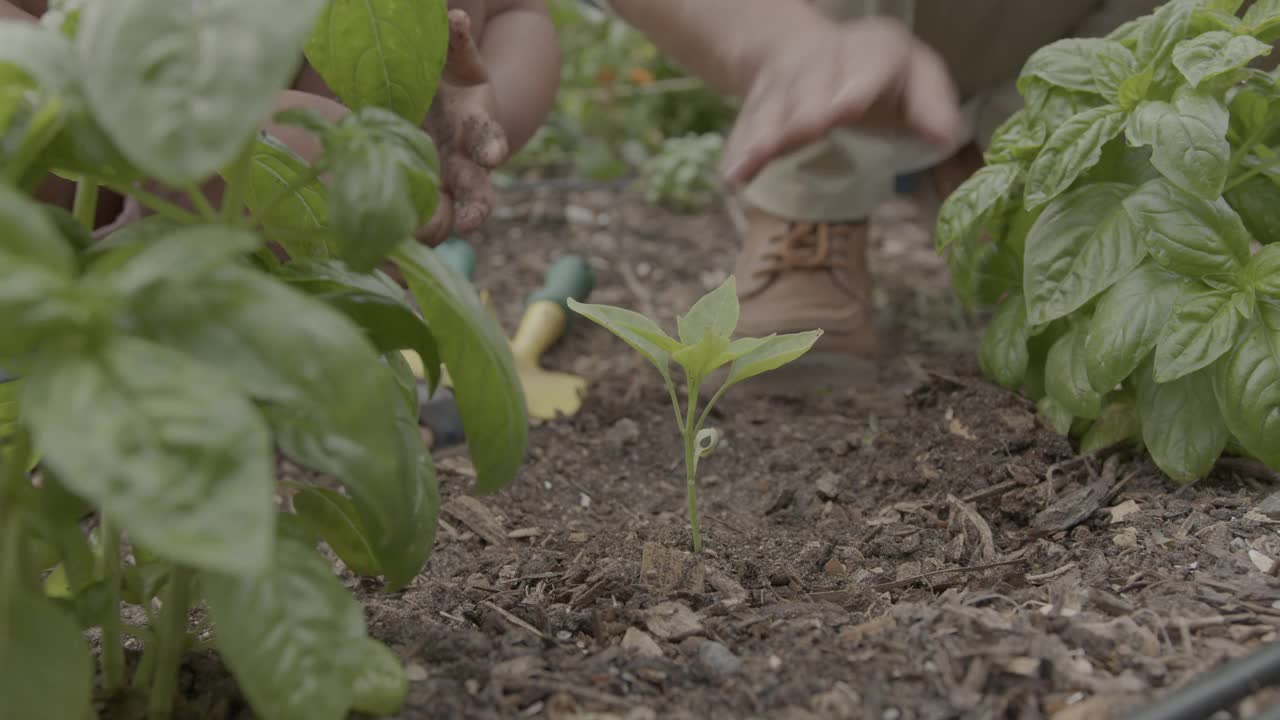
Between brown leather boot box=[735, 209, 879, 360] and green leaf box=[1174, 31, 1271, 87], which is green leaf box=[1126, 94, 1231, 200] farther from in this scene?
brown leather boot box=[735, 209, 879, 360]

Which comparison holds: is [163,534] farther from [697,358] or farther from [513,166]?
[513,166]

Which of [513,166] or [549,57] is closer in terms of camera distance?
[549,57]

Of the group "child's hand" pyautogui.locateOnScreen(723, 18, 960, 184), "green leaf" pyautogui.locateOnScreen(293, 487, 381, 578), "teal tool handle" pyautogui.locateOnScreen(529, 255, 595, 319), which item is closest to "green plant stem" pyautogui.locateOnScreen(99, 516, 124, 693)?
"green leaf" pyautogui.locateOnScreen(293, 487, 381, 578)

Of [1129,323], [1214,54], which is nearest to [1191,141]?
[1214,54]

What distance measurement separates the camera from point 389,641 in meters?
1.09

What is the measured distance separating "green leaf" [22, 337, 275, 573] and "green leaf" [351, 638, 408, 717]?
20 centimetres

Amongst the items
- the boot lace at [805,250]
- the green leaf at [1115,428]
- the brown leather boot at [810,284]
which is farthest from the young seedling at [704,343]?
the boot lace at [805,250]

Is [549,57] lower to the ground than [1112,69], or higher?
lower

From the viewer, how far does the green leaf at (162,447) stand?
25.3 inches

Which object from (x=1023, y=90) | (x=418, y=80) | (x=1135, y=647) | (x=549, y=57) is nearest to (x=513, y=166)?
(x=549, y=57)

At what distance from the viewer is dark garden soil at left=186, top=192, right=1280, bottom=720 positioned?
0.98 metres

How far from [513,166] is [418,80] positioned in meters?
2.69

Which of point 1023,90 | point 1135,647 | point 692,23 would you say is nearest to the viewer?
point 1135,647

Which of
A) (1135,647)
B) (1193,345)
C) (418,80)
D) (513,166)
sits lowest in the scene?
(513,166)
